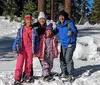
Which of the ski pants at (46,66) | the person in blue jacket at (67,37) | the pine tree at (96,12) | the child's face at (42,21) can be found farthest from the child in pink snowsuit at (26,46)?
the pine tree at (96,12)

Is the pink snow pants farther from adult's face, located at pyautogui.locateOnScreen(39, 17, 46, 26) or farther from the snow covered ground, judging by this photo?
adult's face, located at pyautogui.locateOnScreen(39, 17, 46, 26)

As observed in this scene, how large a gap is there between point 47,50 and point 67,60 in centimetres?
58

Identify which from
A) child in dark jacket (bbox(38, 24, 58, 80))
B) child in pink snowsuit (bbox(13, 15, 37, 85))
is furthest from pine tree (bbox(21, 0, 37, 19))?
child in pink snowsuit (bbox(13, 15, 37, 85))

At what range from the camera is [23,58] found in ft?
29.3

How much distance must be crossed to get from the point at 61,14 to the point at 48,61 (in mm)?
1228

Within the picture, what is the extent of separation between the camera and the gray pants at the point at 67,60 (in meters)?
9.23

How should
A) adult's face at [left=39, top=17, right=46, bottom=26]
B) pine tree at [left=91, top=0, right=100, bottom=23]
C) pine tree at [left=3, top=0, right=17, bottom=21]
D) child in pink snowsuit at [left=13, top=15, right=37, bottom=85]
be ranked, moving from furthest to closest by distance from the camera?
pine tree at [left=91, top=0, right=100, bottom=23] < pine tree at [left=3, top=0, right=17, bottom=21] < adult's face at [left=39, top=17, right=46, bottom=26] < child in pink snowsuit at [left=13, top=15, right=37, bottom=85]

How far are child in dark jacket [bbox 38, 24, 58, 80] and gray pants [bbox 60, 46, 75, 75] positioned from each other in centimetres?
31

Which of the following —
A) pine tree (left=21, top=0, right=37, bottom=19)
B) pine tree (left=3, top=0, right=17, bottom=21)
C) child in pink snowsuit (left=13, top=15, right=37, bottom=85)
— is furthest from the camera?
pine tree (left=3, top=0, right=17, bottom=21)

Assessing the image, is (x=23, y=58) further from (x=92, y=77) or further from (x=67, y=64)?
(x=92, y=77)

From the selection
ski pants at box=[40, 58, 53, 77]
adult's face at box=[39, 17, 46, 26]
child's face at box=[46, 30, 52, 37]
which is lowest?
ski pants at box=[40, 58, 53, 77]

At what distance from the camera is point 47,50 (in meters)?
9.16

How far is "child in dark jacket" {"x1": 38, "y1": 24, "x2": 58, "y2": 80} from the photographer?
29.7 ft

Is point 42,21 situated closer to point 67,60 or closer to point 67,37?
point 67,37
